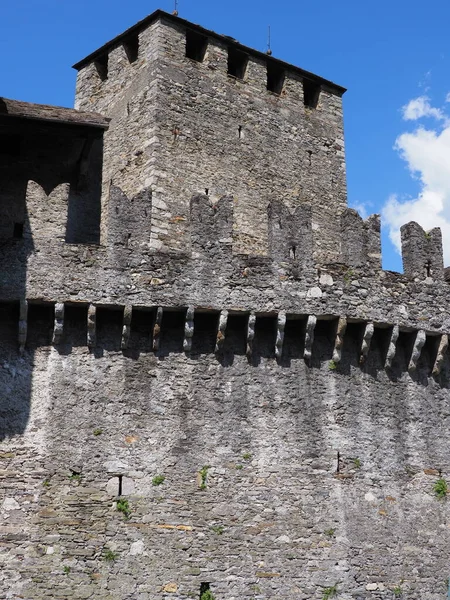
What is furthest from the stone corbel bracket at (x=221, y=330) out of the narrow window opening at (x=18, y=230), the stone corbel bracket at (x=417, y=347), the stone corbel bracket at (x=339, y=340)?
the narrow window opening at (x=18, y=230)

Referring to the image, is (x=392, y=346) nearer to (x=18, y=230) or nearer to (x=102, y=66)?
(x=18, y=230)

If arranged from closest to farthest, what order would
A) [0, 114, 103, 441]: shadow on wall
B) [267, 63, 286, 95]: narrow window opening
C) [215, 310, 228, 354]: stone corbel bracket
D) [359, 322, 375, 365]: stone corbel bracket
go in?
[0, 114, 103, 441]: shadow on wall → [215, 310, 228, 354]: stone corbel bracket → [359, 322, 375, 365]: stone corbel bracket → [267, 63, 286, 95]: narrow window opening

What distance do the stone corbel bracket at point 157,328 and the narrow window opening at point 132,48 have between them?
8636mm

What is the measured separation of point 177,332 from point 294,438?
2740 millimetres

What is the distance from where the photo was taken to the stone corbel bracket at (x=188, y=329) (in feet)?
46.9

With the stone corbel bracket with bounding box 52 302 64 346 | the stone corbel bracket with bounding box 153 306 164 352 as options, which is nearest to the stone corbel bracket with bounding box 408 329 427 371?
the stone corbel bracket with bounding box 153 306 164 352

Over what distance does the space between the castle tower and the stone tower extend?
1.80 m

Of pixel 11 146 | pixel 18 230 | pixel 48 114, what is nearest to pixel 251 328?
pixel 18 230

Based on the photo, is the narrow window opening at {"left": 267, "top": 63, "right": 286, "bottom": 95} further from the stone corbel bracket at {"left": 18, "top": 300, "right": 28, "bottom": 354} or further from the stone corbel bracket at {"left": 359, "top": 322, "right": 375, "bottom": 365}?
the stone corbel bracket at {"left": 18, "top": 300, "right": 28, "bottom": 354}

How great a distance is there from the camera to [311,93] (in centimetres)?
2208

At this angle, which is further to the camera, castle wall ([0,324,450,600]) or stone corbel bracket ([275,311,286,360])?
stone corbel bracket ([275,311,286,360])

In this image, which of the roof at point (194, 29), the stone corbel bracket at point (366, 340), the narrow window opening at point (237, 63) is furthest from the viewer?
the narrow window opening at point (237, 63)

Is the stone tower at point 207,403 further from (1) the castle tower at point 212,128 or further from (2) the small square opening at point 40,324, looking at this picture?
(1) the castle tower at point 212,128

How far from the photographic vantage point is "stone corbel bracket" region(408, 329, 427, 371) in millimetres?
15500
